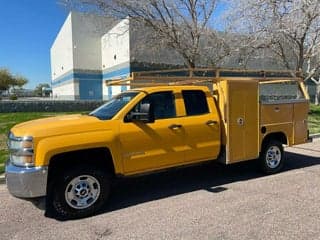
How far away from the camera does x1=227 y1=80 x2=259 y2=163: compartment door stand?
6285 millimetres

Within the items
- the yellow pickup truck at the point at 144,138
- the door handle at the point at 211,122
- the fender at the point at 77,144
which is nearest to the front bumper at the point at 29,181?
the yellow pickup truck at the point at 144,138

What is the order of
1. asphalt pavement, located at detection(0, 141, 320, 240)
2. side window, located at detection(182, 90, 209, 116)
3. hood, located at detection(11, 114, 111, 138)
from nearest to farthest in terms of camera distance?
asphalt pavement, located at detection(0, 141, 320, 240) → hood, located at detection(11, 114, 111, 138) → side window, located at detection(182, 90, 209, 116)

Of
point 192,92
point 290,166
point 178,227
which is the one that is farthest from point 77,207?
point 290,166

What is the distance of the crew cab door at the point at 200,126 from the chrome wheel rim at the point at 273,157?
147cm

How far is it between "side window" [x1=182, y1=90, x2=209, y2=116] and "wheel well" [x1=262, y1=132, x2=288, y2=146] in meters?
1.71

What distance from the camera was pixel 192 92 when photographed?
610cm

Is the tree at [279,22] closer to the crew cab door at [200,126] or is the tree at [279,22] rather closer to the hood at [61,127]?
the crew cab door at [200,126]

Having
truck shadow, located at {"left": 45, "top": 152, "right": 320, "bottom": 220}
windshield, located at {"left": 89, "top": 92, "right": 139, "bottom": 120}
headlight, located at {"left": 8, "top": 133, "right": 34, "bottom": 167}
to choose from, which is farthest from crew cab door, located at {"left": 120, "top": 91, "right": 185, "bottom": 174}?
headlight, located at {"left": 8, "top": 133, "right": 34, "bottom": 167}

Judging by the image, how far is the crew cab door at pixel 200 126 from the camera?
5.82 metres

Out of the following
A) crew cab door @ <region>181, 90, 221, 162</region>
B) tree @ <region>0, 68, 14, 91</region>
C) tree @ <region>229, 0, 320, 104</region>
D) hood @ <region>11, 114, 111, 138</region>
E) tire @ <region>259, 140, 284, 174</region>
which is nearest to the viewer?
hood @ <region>11, 114, 111, 138</region>

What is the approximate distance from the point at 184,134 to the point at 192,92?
2.83 ft

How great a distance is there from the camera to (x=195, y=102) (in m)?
6.09

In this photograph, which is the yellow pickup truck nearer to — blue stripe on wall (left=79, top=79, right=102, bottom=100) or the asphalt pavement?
the asphalt pavement

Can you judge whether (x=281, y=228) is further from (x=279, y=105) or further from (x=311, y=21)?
(x=311, y=21)
